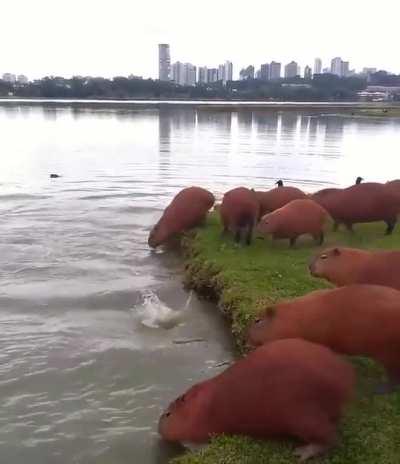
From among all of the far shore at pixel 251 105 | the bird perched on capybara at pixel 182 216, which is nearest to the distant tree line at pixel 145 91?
the far shore at pixel 251 105

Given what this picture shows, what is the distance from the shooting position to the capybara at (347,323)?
191 inches

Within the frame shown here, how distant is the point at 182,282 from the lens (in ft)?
28.8

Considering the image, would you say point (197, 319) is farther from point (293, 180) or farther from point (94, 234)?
point (293, 180)

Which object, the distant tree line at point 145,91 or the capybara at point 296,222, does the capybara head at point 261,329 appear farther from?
the distant tree line at point 145,91

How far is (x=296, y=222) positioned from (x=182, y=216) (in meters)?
2.34

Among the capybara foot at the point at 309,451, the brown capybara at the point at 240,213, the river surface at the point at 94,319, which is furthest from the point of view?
the brown capybara at the point at 240,213

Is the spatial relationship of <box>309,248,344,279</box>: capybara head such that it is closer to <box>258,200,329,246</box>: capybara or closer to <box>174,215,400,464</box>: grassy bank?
<box>174,215,400,464</box>: grassy bank

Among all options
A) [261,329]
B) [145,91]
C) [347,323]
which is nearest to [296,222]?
[261,329]

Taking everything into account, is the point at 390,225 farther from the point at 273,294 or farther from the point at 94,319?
the point at 94,319

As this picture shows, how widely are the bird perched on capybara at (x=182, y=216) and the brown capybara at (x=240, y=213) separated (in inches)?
37.2

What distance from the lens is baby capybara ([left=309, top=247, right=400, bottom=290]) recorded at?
20.5ft

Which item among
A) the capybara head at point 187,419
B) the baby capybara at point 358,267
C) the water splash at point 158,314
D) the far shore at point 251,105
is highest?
the baby capybara at point 358,267

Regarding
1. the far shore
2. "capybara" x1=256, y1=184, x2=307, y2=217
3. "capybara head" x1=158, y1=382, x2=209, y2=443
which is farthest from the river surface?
the far shore

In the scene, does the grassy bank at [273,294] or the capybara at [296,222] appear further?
the capybara at [296,222]
